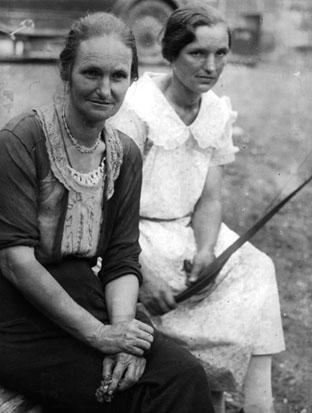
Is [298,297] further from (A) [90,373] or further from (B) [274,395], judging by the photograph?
(A) [90,373]

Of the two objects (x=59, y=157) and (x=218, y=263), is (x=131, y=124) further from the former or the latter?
(x=59, y=157)

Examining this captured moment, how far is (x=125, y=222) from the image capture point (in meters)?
2.92

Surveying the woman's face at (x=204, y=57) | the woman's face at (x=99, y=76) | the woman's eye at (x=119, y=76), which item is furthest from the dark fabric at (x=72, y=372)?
the woman's face at (x=204, y=57)

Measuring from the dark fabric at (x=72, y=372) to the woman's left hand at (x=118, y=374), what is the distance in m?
0.03


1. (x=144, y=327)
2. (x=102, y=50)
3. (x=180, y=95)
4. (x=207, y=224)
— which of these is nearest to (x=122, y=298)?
(x=144, y=327)

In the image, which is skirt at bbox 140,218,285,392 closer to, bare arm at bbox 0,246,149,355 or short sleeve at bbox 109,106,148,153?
short sleeve at bbox 109,106,148,153

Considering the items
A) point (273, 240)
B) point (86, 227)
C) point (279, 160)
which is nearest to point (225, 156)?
point (86, 227)

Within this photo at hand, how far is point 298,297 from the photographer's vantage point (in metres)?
5.31

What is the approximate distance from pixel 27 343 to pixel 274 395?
2.00 metres

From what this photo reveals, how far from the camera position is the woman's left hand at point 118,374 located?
8.46 feet

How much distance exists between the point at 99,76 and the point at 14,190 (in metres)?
0.45

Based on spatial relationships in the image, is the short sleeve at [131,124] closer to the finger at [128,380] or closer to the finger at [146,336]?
the finger at [146,336]

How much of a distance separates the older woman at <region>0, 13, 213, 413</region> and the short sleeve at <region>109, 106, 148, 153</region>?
0.75 meters

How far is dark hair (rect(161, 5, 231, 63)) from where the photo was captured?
3.58 metres
